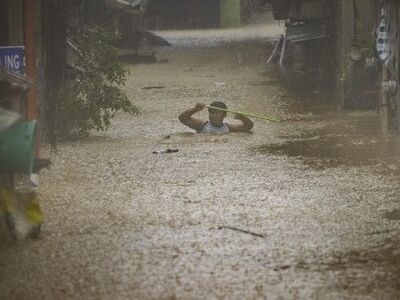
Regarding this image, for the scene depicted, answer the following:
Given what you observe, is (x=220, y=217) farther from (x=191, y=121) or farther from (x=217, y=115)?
(x=191, y=121)

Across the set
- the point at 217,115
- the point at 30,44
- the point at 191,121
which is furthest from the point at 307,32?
the point at 30,44

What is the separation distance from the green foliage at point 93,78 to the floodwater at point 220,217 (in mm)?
363

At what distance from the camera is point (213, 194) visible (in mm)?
8555

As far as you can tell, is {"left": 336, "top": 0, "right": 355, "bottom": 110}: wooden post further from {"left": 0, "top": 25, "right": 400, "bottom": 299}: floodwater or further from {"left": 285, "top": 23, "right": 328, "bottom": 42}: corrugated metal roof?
{"left": 285, "top": 23, "right": 328, "bottom": 42}: corrugated metal roof

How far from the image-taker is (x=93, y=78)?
43.0 ft

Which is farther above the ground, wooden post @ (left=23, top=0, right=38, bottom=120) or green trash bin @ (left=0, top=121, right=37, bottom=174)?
wooden post @ (left=23, top=0, right=38, bottom=120)

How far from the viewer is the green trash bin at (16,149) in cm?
671

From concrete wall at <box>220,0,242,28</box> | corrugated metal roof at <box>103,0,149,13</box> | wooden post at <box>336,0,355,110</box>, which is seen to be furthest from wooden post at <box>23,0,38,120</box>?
concrete wall at <box>220,0,242,28</box>

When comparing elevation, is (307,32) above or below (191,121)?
above

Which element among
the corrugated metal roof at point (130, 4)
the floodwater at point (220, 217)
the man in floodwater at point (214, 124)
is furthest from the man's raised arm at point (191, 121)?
the corrugated metal roof at point (130, 4)

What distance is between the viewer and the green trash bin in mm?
6711

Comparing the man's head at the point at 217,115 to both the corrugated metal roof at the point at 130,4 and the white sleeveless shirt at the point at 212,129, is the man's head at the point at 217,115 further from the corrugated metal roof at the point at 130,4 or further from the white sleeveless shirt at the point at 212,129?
the corrugated metal roof at the point at 130,4

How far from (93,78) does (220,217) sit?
607cm

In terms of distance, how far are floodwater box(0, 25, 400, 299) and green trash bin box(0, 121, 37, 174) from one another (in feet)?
1.82
